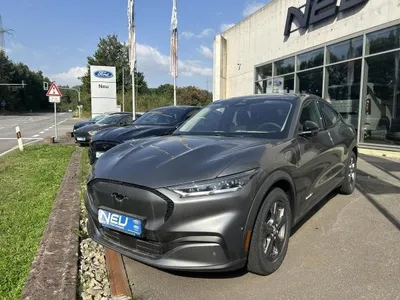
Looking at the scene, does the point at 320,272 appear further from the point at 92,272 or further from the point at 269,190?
the point at 92,272

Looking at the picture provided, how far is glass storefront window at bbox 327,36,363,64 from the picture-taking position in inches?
435

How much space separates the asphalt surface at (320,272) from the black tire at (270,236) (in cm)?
13

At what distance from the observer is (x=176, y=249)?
2.61 metres

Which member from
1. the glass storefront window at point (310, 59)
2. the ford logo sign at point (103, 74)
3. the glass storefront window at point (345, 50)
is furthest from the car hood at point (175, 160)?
the ford logo sign at point (103, 74)

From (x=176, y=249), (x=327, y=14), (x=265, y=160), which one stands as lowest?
(x=176, y=249)

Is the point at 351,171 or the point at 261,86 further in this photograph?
the point at 261,86

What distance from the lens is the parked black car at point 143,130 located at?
6758mm

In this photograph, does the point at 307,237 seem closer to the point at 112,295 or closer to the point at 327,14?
the point at 112,295

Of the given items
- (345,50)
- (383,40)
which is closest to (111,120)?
(345,50)

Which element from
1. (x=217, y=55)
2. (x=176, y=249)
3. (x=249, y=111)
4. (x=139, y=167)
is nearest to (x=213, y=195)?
(x=176, y=249)

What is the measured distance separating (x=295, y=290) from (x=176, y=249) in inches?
41.6

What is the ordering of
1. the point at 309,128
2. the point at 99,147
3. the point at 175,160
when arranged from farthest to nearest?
the point at 99,147 → the point at 309,128 → the point at 175,160

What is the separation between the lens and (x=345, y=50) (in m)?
11.6

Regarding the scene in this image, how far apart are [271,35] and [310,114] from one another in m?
13.2
